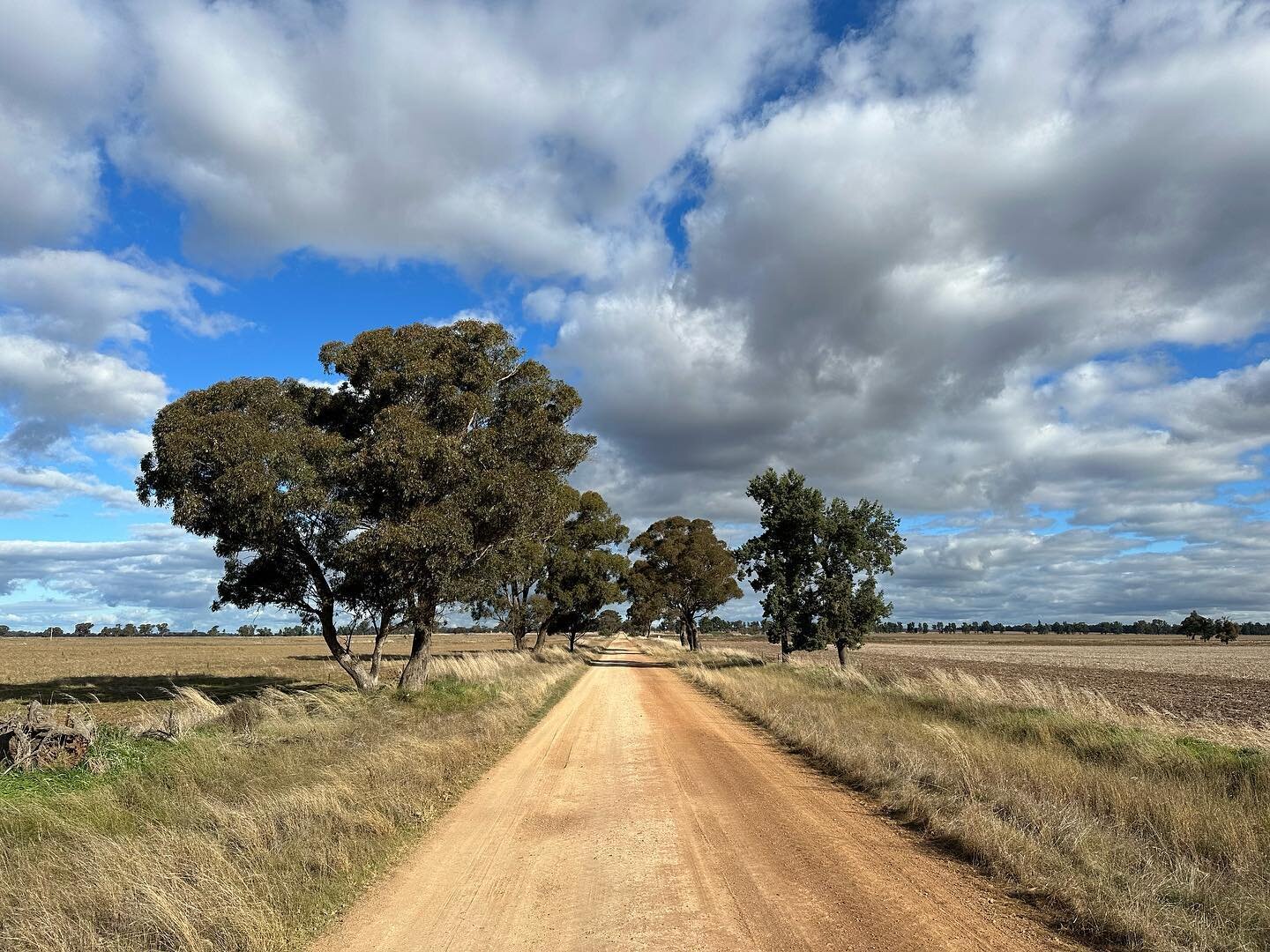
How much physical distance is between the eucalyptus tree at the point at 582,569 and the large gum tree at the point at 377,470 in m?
26.0

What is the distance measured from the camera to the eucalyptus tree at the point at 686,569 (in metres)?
60.4

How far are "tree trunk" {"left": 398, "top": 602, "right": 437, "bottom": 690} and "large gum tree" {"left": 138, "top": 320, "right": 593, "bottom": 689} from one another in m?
0.06

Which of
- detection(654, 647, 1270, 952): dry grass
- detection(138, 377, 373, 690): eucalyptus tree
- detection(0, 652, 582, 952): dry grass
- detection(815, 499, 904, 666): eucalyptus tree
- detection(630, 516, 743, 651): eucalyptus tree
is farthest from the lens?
detection(630, 516, 743, 651): eucalyptus tree

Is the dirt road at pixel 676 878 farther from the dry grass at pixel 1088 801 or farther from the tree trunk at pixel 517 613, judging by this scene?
Result: the tree trunk at pixel 517 613

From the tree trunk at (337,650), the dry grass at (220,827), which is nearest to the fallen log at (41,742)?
the dry grass at (220,827)

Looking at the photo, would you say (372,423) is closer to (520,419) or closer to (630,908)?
(520,419)

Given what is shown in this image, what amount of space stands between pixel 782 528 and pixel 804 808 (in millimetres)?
32379

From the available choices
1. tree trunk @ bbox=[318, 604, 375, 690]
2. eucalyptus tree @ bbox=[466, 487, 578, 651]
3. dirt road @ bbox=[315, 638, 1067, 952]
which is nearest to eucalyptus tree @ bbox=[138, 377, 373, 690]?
tree trunk @ bbox=[318, 604, 375, 690]

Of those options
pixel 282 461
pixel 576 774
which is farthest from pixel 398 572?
pixel 576 774

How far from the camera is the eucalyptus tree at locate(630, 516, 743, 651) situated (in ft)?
198

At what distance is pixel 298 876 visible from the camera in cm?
668

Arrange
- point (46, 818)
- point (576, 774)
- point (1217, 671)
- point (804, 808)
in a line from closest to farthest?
point (46, 818) < point (804, 808) < point (576, 774) < point (1217, 671)

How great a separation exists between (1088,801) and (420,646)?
19.6 m

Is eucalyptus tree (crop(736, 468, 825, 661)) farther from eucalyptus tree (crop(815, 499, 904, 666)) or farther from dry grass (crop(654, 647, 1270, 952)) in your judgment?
dry grass (crop(654, 647, 1270, 952))
